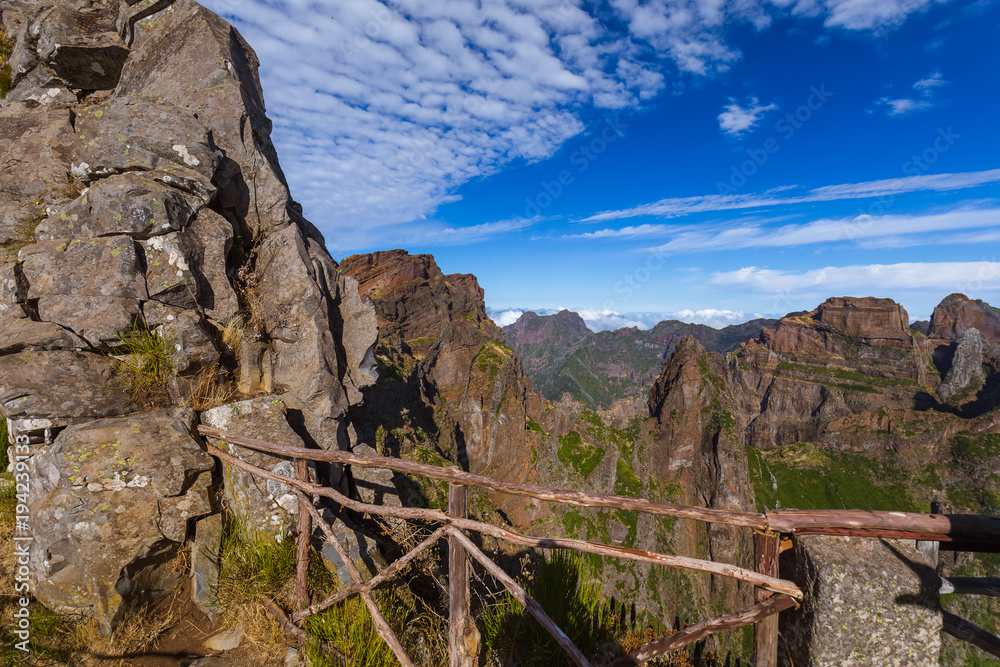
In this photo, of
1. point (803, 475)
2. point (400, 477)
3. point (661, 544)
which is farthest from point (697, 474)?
point (400, 477)

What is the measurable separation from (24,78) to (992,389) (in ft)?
878

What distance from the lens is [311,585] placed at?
609 centimetres

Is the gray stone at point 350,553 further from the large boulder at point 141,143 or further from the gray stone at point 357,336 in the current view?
the large boulder at point 141,143

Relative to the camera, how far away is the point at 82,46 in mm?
9406

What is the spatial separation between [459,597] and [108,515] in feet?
15.8

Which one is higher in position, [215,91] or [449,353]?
[215,91]

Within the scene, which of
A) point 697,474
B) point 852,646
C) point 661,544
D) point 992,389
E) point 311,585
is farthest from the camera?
point 992,389

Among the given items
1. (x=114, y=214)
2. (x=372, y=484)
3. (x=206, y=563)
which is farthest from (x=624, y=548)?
(x=114, y=214)

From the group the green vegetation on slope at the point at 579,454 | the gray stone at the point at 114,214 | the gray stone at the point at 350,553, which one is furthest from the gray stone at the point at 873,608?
the green vegetation on slope at the point at 579,454

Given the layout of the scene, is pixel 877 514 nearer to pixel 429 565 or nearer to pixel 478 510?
pixel 429 565

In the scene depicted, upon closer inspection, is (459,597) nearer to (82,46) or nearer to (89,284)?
(89,284)

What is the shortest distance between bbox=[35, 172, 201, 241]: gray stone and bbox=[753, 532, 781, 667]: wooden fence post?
921cm

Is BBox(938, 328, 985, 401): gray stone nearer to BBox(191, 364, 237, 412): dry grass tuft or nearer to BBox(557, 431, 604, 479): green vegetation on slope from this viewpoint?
BBox(557, 431, 604, 479): green vegetation on slope

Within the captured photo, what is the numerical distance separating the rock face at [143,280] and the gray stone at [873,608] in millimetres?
6534
